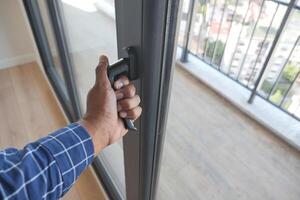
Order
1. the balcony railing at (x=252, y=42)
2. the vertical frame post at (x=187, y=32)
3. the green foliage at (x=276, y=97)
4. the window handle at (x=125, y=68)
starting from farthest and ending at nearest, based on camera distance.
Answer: the vertical frame post at (x=187, y=32) < the green foliage at (x=276, y=97) < the balcony railing at (x=252, y=42) < the window handle at (x=125, y=68)

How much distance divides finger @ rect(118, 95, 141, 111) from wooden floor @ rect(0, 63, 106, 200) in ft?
3.35

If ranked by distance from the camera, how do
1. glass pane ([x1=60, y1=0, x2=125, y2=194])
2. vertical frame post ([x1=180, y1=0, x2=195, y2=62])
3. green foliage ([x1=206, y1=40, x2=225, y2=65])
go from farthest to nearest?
green foliage ([x1=206, y1=40, x2=225, y2=65]) → vertical frame post ([x1=180, y1=0, x2=195, y2=62]) → glass pane ([x1=60, y1=0, x2=125, y2=194])

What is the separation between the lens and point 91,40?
0.95 meters

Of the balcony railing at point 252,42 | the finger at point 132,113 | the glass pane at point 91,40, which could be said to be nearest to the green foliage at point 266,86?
the balcony railing at point 252,42

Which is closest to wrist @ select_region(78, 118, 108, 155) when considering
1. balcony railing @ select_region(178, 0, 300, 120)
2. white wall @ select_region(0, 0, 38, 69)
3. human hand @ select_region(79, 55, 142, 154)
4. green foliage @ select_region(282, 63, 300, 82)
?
human hand @ select_region(79, 55, 142, 154)

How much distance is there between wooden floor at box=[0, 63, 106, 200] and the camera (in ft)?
4.67

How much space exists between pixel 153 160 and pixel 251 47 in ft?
5.81

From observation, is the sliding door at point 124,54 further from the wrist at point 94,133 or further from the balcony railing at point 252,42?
the balcony railing at point 252,42

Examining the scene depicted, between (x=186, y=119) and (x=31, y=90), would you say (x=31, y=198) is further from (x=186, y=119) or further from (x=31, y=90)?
(x=31, y=90)

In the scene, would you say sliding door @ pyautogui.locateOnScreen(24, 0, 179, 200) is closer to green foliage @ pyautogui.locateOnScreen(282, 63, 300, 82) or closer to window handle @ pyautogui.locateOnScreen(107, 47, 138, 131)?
window handle @ pyautogui.locateOnScreen(107, 47, 138, 131)

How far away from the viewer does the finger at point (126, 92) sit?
1.64ft

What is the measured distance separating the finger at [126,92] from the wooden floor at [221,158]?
103cm

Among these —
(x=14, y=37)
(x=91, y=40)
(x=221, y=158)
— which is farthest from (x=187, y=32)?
(x=14, y=37)

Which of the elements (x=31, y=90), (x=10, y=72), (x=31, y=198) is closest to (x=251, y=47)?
(x=31, y=90)
